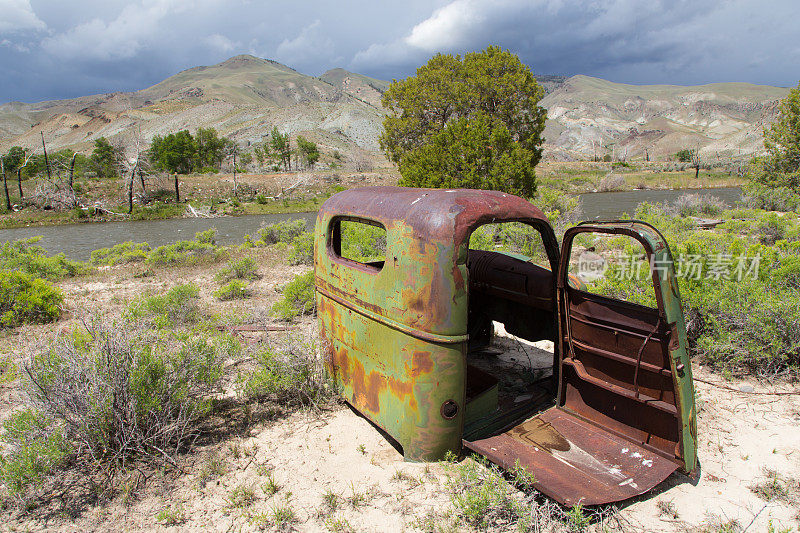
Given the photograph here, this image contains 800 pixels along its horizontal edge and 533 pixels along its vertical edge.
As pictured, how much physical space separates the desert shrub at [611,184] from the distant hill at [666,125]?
45.9m

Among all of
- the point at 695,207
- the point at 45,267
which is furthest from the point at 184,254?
the point at 695,207

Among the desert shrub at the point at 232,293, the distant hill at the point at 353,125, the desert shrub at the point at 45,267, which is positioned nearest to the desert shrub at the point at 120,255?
the desert shrub at the point at 45,267

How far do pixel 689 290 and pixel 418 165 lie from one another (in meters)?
11.2

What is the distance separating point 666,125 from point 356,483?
159732 mm

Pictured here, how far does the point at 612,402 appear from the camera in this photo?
3.33 m

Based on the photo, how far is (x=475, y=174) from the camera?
14.4 metres

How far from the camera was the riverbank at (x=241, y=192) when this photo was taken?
32.3 meters

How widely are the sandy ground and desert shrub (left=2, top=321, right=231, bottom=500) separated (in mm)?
272

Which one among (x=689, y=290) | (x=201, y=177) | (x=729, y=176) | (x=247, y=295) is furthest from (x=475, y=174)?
(x=729, y=176)

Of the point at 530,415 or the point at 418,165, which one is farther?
the point at 418,165

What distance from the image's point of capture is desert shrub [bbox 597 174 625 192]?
41406mm

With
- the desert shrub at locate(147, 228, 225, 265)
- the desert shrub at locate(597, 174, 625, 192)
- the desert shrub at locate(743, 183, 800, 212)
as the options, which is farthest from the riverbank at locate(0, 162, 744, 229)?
the desert shrub at locate(147, 228, 225, 265)

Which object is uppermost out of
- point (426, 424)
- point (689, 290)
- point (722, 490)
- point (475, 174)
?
point (475, 174)

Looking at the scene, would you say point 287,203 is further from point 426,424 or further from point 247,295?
point 426,424
